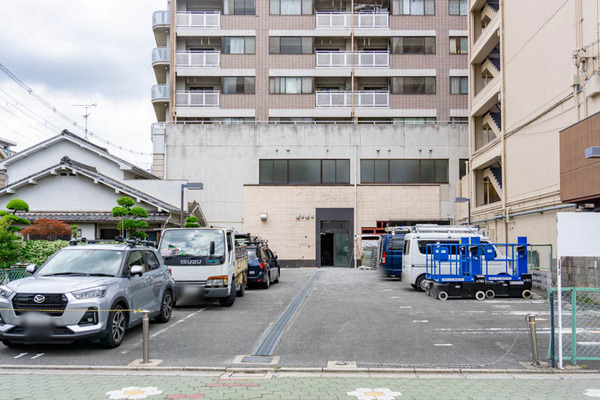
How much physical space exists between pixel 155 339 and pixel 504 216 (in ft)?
61.6

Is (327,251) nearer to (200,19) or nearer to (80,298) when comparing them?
(200,19)

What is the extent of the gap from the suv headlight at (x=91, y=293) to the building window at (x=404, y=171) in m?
29.8

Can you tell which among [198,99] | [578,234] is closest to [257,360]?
[578,234]

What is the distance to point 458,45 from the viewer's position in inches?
1575

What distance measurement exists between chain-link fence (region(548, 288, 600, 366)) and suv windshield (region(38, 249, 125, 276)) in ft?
24.7

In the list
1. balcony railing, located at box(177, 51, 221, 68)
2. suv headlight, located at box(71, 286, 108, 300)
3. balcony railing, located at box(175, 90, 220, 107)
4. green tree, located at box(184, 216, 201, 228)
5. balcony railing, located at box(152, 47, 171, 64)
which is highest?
balcony railing, located at box(152, 47, 171, 64)

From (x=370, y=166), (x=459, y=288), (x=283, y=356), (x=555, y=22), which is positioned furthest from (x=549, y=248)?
(x=370, y=166)

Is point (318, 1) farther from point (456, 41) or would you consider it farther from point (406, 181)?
point (406, 181)

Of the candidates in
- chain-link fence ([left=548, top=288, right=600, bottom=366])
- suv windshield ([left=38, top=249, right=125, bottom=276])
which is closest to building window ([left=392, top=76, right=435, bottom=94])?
chain-link fence ([left=548, top=288, right=600, bottom=366])

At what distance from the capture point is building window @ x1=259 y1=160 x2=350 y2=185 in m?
38.1

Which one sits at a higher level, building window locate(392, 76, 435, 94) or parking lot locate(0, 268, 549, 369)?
building window locate(392, 76, 435, 94)

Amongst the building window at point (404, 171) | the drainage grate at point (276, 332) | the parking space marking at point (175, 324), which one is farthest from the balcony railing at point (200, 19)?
the parking space marking at point (175, 324)

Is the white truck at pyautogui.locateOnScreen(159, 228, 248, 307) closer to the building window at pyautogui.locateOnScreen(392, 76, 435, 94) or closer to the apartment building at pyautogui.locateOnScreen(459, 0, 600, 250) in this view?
the apartment building at pyautogui.locateOnScreen(459, 0, 600, 250)

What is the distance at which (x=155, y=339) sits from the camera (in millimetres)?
10625
